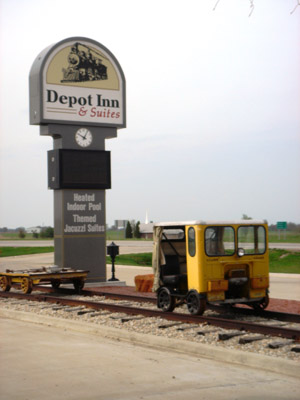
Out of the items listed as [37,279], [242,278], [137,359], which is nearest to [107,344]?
[137,359]

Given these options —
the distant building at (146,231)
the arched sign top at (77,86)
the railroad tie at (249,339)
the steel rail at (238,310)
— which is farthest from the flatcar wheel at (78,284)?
the distant building at (146,231)

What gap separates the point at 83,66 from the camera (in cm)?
2259

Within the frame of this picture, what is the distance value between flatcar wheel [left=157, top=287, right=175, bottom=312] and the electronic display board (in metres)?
8.21

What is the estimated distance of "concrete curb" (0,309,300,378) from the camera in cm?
867

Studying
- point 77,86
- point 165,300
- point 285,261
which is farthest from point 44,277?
point 285,261

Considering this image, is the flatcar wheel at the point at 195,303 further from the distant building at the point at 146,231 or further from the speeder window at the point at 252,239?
the distant building at the point at 146,231

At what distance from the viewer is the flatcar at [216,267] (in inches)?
508

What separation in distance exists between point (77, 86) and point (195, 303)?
11374mm

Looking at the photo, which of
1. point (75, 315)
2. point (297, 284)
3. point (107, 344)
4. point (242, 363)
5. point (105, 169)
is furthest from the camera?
point (105, 169)

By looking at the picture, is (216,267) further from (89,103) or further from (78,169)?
(89,103)

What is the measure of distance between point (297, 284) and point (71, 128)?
358 inches

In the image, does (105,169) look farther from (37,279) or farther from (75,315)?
(75,315)

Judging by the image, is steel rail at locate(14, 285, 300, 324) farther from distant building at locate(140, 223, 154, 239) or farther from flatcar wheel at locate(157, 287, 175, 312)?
distant building at locate(140, 223, 154, 239)

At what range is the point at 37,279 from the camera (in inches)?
740
